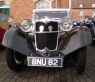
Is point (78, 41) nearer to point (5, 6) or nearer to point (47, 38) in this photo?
point (47, 38)

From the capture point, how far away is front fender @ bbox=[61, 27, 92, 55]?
791 cm

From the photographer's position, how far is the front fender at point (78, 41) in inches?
312

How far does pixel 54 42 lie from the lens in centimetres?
842

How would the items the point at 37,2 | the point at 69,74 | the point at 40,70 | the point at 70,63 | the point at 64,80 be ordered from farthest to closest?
the point at 37,2 → the point at 70,63 → the point at 40,70 → the point at 69,74 → the point at 64,80

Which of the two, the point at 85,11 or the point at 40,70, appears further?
the point at 85,11

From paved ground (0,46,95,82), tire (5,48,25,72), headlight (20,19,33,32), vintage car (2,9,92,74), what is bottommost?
paved ground (0,46,95,82)

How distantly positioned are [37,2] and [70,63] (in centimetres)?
2362

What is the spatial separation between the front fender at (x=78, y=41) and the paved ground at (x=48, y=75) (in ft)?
1.95

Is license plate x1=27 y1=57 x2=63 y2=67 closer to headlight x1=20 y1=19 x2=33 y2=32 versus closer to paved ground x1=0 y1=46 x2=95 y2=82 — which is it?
paved ground x1=0 y1=46 x2=95 y2=82

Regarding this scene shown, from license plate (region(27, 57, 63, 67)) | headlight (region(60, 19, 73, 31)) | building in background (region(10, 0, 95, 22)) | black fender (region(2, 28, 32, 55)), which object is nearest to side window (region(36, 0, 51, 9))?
building in background (region(10, 0, 95, 22))

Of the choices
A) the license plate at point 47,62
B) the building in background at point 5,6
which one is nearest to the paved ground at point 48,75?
the license plate at point 47,62

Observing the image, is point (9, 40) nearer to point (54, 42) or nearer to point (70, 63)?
point (54, 42)

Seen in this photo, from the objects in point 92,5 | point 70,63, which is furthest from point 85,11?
point 70,63

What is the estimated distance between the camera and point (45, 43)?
838cm
